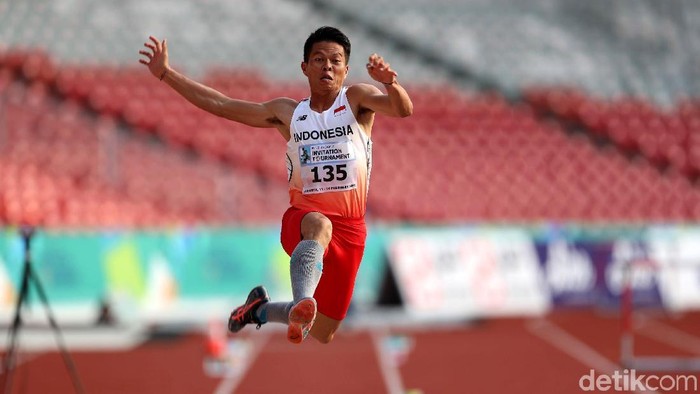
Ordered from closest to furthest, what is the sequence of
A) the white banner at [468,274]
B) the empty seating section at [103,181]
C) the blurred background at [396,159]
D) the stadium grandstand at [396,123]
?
1. the blurred background at [396,159]
2. the white banner at [468,274]
3. the empty seating section at [103,181]
4. the stadium grandstand at [396,123]

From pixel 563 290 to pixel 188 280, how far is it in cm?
634

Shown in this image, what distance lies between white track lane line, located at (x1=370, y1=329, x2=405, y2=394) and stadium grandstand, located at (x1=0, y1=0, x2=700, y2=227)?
12.2 ft

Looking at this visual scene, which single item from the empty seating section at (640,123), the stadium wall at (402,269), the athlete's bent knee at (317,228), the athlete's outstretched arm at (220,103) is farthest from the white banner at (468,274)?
the athlete's bent knee at (317,228)

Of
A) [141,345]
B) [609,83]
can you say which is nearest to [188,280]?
[141,345]

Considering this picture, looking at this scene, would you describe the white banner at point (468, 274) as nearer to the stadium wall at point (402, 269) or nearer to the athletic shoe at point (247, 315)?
the stadium wall at point (402, 269)

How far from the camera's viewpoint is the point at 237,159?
17812 mm

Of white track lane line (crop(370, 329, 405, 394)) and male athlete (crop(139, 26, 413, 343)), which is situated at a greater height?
male athlete (crop(139, 26, 413, 343))

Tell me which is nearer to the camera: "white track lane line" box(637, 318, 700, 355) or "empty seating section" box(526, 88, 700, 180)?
"white track lane line" box(637, 318, 700, 355)

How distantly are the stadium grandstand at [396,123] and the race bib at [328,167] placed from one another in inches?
410

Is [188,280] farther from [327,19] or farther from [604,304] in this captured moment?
[327,19]

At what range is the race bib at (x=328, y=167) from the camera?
16.6 ft

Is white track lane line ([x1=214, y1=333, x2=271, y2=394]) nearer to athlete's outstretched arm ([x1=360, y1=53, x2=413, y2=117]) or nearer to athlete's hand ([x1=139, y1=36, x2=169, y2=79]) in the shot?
athlete's hand ([x1=139, y1=36, x2=169, y2=79])

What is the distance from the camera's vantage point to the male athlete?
4.84 m

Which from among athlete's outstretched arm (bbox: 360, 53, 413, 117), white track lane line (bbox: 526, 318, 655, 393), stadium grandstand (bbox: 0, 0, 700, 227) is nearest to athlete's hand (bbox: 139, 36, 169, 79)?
athlete's outstretched arm (bbox: 360, 53, 413, 117)
